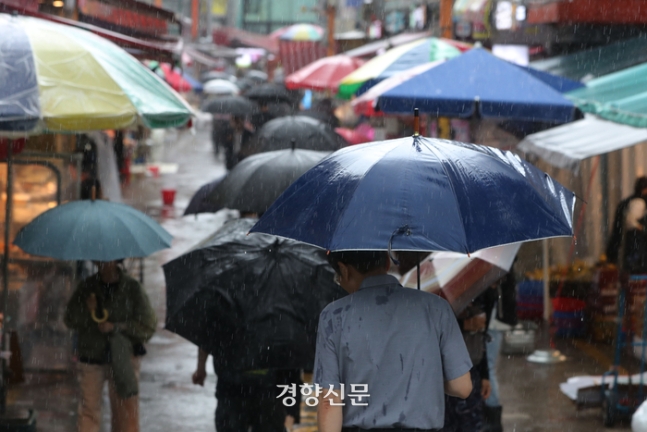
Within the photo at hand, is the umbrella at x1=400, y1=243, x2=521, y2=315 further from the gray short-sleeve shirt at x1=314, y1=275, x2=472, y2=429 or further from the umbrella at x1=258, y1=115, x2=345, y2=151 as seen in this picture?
the umbrella at x1=258, y1=115, x2=345, y2=151

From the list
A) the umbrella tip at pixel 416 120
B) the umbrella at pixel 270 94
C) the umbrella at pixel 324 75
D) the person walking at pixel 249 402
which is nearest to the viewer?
the umbrella tip at pixel 416 120

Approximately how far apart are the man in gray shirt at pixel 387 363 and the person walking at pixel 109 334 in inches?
119

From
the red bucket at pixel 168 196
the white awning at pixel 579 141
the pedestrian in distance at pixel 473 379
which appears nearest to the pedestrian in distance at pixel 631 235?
the white awning at pixel 579 141

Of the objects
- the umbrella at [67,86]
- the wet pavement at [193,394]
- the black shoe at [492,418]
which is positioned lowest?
the wet pavement at [193,394]

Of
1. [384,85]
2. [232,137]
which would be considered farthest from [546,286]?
[232,137]

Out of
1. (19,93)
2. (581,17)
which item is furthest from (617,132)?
(19,93)

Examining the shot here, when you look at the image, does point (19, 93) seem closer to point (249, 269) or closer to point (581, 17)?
point (249, 269)

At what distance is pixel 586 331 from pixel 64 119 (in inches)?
296

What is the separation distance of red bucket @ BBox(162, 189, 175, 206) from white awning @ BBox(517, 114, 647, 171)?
11.5 m

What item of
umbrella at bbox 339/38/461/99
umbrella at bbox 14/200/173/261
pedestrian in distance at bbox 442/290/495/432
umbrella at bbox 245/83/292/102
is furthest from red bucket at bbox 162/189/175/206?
pedestrian in distance at bbox 442/290/495/432

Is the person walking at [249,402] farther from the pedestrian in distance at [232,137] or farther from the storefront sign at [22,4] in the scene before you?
the pedestrian in distance at [232,137]

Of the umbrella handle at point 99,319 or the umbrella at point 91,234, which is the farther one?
the umbrella handle at point 99,319

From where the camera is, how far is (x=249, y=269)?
208 inches

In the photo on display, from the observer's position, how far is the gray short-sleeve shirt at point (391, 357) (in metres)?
3.58
